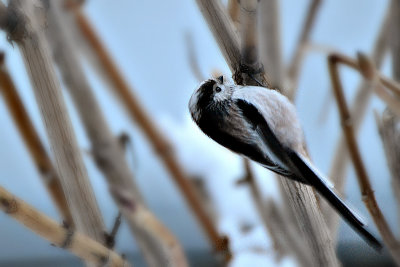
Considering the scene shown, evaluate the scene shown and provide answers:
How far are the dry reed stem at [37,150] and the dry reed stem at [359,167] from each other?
0.37m

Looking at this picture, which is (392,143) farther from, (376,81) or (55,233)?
(55,233)

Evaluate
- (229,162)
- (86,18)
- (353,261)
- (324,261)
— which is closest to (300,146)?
(324,261)

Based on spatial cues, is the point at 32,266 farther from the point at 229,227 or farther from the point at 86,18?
the point at 86,18

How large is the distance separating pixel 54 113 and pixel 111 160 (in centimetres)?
27

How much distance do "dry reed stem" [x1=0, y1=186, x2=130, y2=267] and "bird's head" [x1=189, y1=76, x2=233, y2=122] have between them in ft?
0.79

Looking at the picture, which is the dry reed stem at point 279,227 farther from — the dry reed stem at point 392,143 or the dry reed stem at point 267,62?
the dry reed stem at point 392,143

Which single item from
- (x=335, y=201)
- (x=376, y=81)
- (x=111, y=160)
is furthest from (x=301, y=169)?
(x=111, y=160)

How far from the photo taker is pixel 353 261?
30.1 inches

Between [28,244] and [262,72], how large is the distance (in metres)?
0.76

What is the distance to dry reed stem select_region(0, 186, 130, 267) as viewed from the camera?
0.44 meters

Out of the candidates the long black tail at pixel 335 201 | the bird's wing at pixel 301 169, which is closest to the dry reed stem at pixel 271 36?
the bird's wing at pixel 301 169

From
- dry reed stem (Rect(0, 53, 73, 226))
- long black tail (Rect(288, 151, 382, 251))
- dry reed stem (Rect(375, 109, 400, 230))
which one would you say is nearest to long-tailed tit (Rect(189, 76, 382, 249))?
long black tail (Rect(288, 151, 382, 251))

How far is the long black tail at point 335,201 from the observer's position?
0.47m

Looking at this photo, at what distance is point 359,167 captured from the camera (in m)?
0.62
